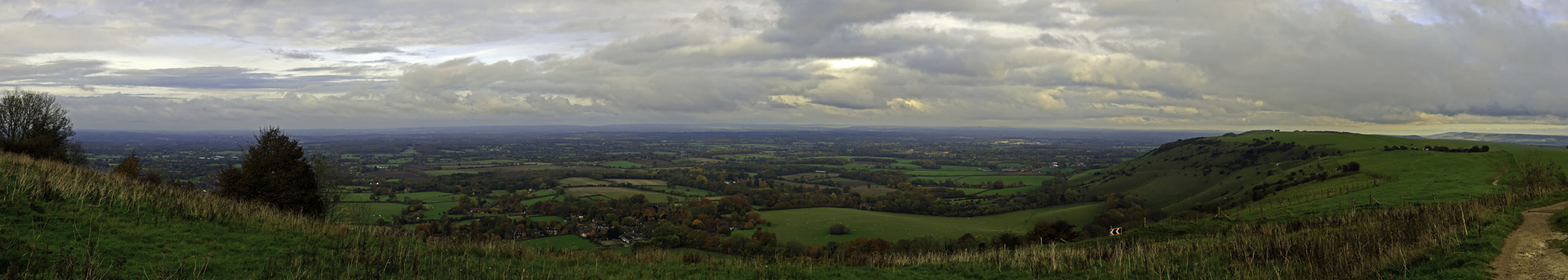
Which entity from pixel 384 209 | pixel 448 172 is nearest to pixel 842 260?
pixel 384 209

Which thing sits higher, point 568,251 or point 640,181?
point 568,251

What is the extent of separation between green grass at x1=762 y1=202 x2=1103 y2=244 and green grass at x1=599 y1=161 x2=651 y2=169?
59536 mm

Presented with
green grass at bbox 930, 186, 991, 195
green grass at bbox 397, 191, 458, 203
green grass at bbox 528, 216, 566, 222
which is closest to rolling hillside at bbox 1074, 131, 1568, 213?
green grass at bbox 930, 186, 991, 195

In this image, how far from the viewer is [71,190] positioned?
1371 centimetres

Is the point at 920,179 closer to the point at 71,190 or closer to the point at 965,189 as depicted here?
the point at 965,189

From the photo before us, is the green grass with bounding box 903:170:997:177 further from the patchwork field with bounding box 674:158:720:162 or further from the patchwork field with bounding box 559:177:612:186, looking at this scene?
the patchwork field with bounding box 559:177:612:186

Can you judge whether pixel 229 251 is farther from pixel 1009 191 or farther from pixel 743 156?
pixel 743 156

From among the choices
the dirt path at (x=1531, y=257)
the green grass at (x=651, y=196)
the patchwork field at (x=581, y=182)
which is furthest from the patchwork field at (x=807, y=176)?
the dirt path at (x=1531, y=257)

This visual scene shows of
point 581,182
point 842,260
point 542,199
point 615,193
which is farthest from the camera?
point 581,182

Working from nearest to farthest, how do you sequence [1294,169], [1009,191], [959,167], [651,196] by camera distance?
[1294,169] < [651,196] < [1009,191] < [959,167]

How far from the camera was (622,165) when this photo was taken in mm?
121812

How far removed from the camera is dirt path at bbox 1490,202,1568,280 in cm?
1195

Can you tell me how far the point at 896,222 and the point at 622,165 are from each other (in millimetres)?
78658

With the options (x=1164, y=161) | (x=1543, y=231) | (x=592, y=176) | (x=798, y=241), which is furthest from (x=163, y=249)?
(x=1164, y=161)
